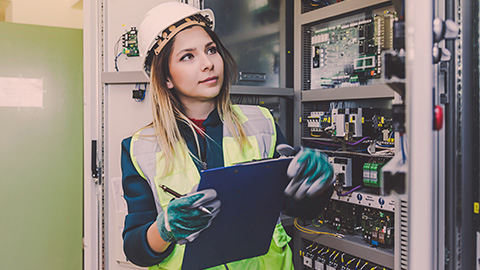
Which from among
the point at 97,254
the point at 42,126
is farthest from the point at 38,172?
the point at 97,254

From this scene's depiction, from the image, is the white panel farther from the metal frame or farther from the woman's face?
the woman's face

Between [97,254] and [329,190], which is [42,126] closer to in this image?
[97,254]

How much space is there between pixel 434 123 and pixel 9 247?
10.2ft

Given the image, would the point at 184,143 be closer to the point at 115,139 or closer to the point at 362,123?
the point at 115,139

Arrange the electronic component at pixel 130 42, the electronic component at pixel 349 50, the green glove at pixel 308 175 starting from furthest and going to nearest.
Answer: the electronic component at pixel 349 50 < the electronic component at pixel 130 42 < the green glove at pixel 308 175

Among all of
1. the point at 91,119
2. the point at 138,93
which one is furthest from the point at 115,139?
the point at 138,93

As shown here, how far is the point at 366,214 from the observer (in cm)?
238

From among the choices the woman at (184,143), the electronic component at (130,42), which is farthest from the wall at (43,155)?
the woman at (184,143)

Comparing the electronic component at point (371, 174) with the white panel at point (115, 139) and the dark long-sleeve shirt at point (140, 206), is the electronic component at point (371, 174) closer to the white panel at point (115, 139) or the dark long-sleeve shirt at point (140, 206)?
the dark long-sleeve shirt at point (140, 206)

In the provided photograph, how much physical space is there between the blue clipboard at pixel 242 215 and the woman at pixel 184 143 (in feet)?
0.13

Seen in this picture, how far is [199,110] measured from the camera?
172cm

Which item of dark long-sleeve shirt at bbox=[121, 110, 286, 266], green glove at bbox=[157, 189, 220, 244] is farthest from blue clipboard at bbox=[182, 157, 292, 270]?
dark long-sleeve shirt at bbox=[121, 110, 286, 266]

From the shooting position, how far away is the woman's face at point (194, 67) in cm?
165

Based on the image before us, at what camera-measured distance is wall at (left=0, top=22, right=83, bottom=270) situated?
288 cm
